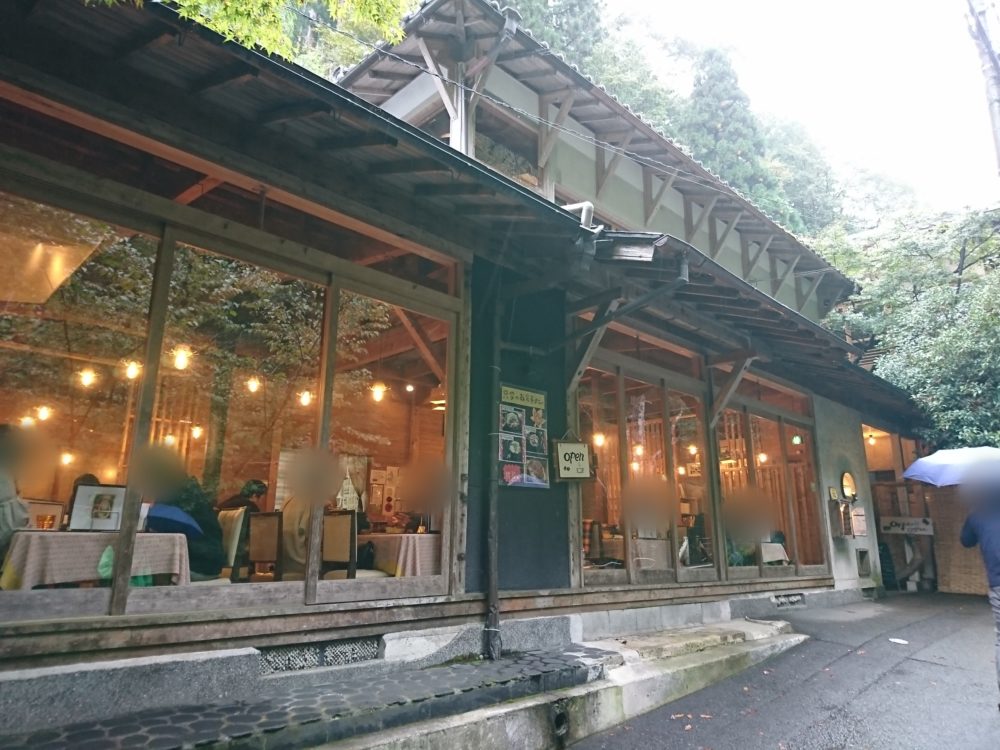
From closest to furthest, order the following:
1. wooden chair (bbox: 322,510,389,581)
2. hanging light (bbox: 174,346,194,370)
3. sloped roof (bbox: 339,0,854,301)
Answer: wooden chair (bbox: 322,510,389,581), hanging light (bbox: 174,346,194,370), sloped roof (bbox: 339,0,854,301)

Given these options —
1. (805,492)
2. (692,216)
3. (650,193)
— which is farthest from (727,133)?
(805,492)

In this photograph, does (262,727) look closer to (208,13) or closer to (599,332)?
(208,13)

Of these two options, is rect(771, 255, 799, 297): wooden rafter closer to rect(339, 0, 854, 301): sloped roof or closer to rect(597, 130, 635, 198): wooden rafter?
rect(339, 0, 854, 301): sloped roof

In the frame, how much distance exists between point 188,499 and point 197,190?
2.49 m

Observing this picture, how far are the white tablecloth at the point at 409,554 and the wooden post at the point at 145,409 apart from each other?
82.2 inches

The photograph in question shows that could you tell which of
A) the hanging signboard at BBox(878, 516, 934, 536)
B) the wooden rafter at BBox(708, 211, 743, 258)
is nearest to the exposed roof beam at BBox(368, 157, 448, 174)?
the wooden rafter at BBox(708, 211, 743, 258)

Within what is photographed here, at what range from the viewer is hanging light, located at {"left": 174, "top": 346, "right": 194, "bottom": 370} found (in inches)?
271

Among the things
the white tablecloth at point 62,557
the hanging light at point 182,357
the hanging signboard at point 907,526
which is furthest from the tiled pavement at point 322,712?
the hanging signboard at point 907,526

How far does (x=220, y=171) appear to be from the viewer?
15.0 feet

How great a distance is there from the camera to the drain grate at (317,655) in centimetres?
436

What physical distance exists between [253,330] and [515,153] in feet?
15.0

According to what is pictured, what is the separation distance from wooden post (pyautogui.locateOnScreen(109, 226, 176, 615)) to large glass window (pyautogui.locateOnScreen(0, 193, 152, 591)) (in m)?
0.10

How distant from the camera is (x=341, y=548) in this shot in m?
5.25

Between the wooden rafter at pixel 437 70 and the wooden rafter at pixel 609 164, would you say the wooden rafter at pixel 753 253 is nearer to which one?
the wooden rafter at pixel 609 164
